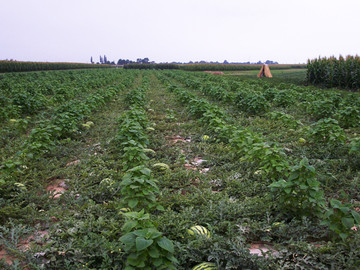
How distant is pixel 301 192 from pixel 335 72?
1599cm

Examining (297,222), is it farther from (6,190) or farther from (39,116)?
(39,116)

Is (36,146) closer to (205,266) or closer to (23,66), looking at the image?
(205,266)

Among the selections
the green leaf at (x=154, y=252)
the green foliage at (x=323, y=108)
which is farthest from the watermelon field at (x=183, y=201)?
the green foliage at (x=323, y=108)

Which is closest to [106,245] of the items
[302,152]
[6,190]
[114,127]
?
[6,190]

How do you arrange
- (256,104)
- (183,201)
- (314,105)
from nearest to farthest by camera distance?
(183,201)
(314,105)
(256,104)

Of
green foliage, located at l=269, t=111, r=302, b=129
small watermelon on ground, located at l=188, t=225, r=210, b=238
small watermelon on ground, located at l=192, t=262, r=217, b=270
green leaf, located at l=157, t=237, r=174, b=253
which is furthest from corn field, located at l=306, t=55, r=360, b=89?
green leaf, located at l=157, t=237, r=174, b=253

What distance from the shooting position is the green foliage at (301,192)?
299 cm

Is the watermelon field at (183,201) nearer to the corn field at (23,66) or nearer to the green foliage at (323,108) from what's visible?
the green foliage at (323,108)

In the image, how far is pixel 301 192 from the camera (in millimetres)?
3115

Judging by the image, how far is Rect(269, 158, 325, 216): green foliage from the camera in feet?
9.81

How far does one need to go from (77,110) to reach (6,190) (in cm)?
448

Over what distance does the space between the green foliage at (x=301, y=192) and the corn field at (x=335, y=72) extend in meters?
14.8

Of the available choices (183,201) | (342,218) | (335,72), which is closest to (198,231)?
(183,201)

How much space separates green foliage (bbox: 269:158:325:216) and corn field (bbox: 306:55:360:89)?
48.5 ft
